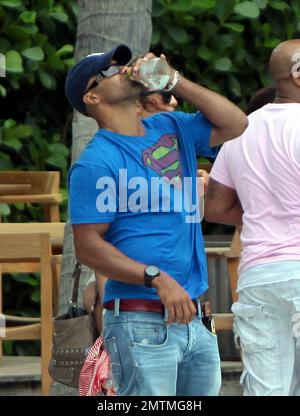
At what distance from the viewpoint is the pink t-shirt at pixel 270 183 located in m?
4.64

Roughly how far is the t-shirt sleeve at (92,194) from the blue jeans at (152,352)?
280mm

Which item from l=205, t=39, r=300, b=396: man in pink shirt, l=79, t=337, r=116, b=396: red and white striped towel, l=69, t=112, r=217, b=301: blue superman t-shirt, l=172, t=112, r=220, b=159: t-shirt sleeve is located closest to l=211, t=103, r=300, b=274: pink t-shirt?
l=205, t=39, r=300, b=396: man in pink shirt

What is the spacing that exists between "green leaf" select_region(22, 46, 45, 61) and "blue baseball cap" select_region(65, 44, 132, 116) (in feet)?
13.2

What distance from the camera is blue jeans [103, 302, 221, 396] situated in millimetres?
3920

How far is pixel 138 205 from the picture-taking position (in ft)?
13.2

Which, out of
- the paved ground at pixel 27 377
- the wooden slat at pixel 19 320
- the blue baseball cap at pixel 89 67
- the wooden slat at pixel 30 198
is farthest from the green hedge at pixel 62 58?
the blue baseball cap at pixel 89 67

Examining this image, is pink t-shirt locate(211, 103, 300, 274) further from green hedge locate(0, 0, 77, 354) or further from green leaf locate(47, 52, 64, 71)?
green leaf locate(47, 52, 64, 71)

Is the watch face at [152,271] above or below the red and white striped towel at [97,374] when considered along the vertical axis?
above

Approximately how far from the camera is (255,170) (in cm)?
472

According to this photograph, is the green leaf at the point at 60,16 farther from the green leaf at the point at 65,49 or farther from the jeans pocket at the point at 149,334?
the jeans pocket at the point at 149,334

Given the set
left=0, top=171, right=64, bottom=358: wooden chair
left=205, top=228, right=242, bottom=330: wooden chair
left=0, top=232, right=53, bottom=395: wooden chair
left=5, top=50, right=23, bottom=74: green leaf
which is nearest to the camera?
left=0, top=232, right=53, bottom=395: wooden chair

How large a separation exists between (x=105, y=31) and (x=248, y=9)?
2.82 metres
